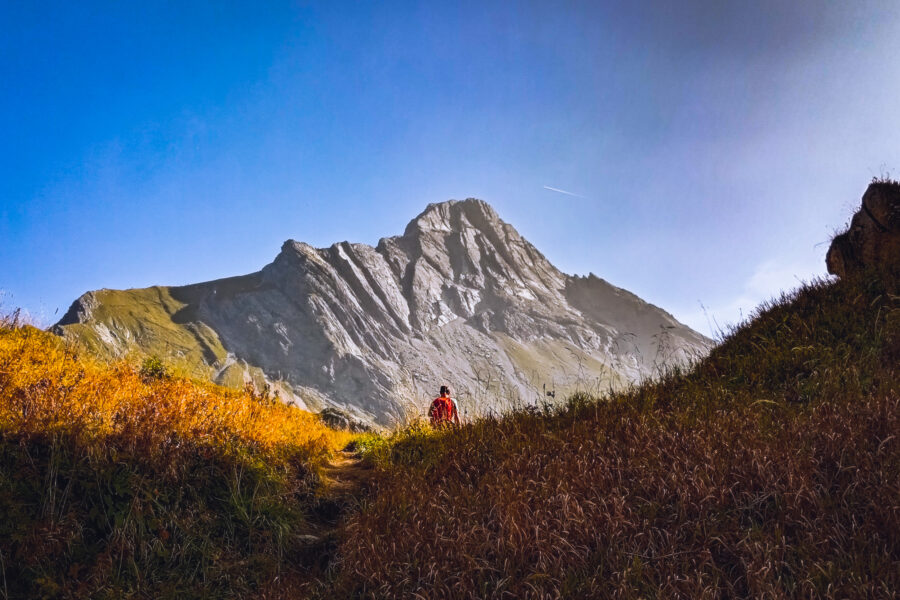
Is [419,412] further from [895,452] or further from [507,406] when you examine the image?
[895,452]

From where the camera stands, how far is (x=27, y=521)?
4.27 m

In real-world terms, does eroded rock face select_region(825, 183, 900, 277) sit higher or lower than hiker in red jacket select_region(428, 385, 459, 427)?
higher

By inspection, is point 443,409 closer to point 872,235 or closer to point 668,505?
point 668,505

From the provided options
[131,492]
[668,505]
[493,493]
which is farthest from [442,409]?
[668,505]

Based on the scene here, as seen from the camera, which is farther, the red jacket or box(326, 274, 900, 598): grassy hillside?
the red jacket

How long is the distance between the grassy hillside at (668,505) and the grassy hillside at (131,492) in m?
1.15

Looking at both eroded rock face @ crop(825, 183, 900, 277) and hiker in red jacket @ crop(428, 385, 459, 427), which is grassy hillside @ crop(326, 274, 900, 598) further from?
eroded rock face @ crop(825, 183, 900, 277)

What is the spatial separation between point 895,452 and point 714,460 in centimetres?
120

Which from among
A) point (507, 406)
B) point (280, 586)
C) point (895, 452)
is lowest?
point (280, 586)

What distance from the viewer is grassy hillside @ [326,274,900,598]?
2889mm

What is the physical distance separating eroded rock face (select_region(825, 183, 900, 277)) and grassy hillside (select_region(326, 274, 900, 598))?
6.03 metres

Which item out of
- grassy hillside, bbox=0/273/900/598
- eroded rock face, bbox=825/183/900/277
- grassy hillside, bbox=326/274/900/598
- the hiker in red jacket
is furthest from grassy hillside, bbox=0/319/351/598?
eroded rock face, bbox=825/183/900/277

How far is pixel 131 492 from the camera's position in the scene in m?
4.81

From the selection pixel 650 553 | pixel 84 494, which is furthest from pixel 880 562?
pixel 84 494
